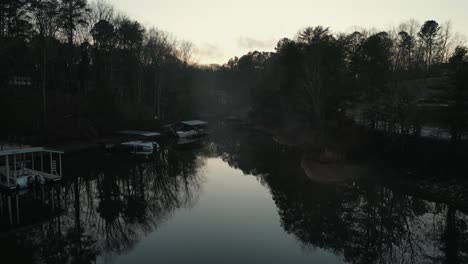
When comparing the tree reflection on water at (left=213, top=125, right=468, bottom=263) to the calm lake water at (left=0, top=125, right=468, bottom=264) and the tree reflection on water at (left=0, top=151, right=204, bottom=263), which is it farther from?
the tree reflection on water at (left=0, top=151, right=204, bottom=263)

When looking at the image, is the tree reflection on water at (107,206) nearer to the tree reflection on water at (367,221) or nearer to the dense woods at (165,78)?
the tree reflection on water at (367,221)

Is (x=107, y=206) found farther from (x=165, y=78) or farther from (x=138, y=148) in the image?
(x=165, y=78)

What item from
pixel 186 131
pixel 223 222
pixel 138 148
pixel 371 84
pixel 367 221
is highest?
pixel 371 84

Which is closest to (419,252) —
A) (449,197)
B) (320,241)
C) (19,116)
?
(320,241)

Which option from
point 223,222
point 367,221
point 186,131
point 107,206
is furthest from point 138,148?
point 367,221

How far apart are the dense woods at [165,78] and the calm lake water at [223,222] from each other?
1069 cm

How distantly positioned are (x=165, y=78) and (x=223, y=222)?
181ft

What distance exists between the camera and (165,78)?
232 feet

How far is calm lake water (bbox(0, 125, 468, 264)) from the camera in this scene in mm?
15867

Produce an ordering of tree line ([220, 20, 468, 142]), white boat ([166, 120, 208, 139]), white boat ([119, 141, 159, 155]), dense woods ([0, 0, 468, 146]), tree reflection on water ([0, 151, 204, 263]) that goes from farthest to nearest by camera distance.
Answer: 1. white boat ([166, 120, 208, 139])
2. white boat ([119, 141, 159, 155])
3. dense woods ([0, 0, 468, 146])
4. tree line ([220, 20, 468, 142])
5. tree reflection on water ([0, 151, 204, 263])

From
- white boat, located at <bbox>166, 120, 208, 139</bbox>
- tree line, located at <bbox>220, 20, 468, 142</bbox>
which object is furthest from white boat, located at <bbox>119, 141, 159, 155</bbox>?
tree line, located at <bbox>220, 20, 468, 142</bbox>

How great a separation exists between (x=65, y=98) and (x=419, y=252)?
49.5m

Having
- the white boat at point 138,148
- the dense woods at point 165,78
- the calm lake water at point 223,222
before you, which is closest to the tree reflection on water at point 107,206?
the calm lake water at point 223,222

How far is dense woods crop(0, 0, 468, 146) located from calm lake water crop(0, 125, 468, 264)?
10692mm
